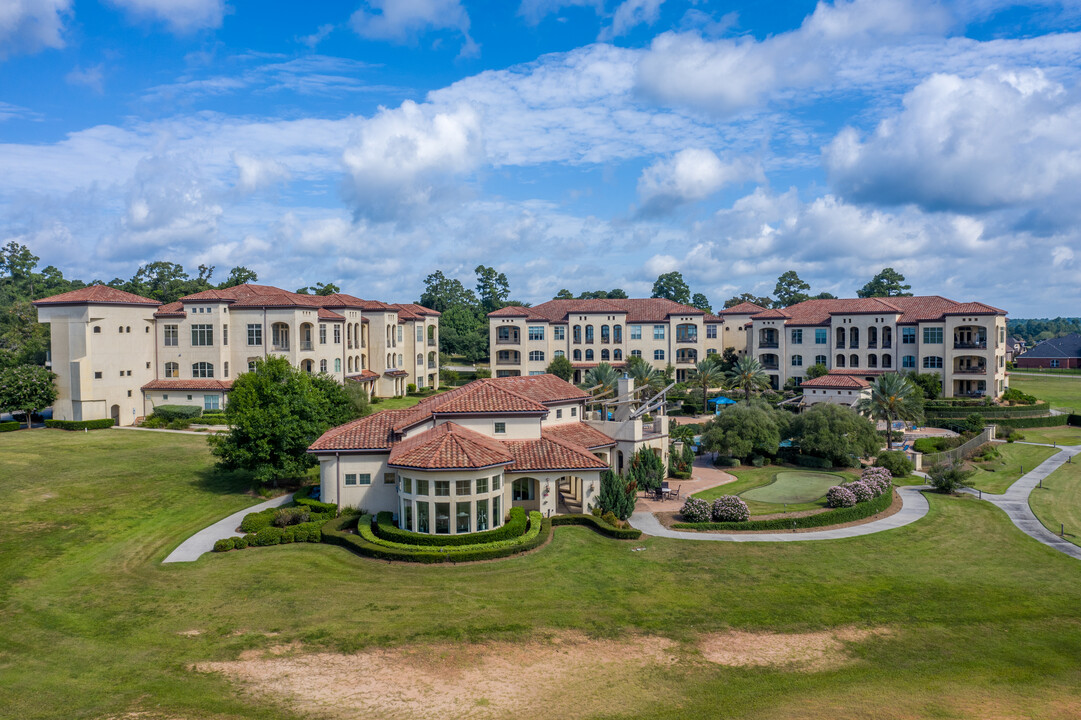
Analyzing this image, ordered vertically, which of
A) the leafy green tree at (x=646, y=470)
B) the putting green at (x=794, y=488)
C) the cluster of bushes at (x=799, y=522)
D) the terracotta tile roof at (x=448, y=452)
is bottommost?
the putting green at (x=794, y=488)

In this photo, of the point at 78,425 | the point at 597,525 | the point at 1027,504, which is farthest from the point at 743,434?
the point at 78,425

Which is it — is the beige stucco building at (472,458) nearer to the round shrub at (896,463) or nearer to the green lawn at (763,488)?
the green lawn at (763,488)

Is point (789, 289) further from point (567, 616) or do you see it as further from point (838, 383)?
point (567, 616)

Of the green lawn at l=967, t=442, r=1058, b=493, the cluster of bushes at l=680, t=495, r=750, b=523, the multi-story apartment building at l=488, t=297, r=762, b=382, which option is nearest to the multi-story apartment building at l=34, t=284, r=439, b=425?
the multi-story apartment building at l=488, t=297, r=762, b=382

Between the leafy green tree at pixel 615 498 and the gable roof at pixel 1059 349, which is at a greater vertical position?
the gable roof at pixel 1059 349

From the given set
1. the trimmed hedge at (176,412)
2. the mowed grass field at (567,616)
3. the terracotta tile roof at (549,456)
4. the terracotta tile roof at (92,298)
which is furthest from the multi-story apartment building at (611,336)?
the mowed grass field at (567,616)

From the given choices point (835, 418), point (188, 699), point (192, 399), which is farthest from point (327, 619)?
point (192, 399)
